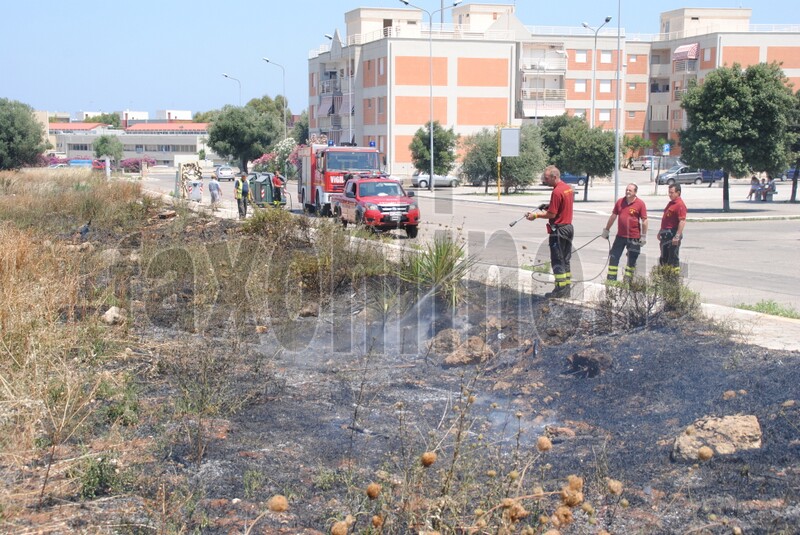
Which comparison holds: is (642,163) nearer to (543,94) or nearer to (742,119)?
A: (543,94)

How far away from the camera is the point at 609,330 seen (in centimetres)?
905

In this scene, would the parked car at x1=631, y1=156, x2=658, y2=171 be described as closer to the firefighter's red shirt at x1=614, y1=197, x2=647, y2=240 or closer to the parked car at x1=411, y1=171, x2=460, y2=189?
the parked car at x1=411, y1=171, x2=460, y2=189

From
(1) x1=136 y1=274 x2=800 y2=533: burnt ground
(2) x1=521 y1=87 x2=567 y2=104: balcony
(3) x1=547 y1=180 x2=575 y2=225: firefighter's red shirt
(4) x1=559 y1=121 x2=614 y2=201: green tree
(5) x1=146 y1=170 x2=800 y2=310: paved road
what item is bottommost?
(5) x1=146 y1=170 x2=800 y2=310: paved road

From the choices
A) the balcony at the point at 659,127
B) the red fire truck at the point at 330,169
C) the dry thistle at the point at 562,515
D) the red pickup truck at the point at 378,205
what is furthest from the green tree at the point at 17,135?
the balcony at the point at 659,127

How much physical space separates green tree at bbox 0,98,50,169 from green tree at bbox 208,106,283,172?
1170 inches

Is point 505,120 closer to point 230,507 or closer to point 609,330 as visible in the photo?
point 609,330

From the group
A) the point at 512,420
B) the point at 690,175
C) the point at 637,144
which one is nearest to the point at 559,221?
the point at 512,420

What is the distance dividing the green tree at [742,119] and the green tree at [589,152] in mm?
10902

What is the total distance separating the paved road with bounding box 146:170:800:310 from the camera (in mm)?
14008

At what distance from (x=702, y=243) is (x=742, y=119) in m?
11.7

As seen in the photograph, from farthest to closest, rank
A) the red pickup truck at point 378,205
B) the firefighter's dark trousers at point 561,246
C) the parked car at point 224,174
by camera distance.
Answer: the parked car at point 224,174 → the red pickup truck at point 378,205 → the firefighter's dark trousers at point 561,246

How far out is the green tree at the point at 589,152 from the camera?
140 ft

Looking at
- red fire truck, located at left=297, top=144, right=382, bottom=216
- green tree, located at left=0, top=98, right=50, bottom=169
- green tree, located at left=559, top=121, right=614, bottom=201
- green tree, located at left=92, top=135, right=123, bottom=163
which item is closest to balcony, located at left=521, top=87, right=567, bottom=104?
green tree, located at left=559, top=121, right=614, bottom=201

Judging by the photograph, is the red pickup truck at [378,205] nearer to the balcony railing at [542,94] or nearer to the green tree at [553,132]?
the green tree at [553,132]
